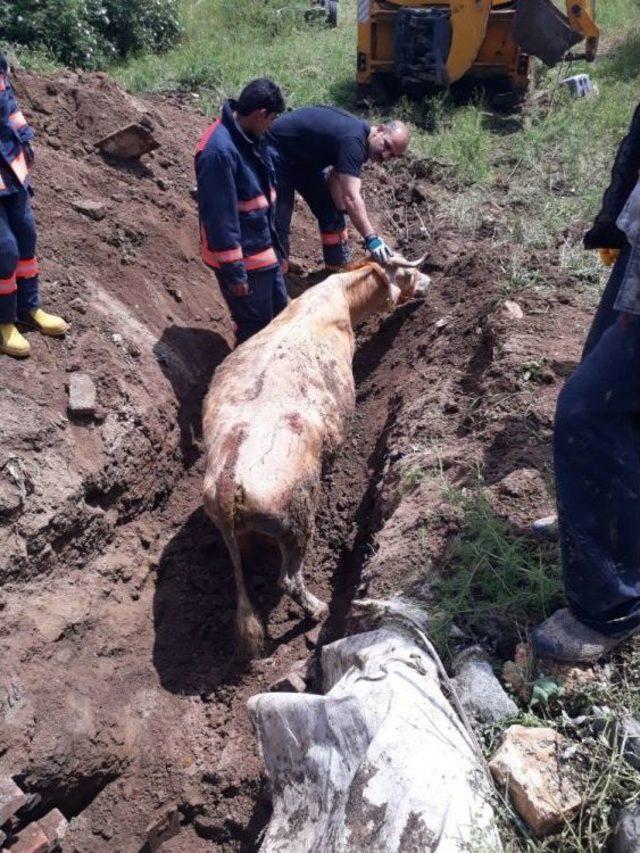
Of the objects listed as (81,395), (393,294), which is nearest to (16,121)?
(81,395)

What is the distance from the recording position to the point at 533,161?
912 centimetres

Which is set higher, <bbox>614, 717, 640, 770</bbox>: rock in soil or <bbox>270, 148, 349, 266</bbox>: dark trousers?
<bbox>270, 148, 349, 266</bbox>: dark trousers

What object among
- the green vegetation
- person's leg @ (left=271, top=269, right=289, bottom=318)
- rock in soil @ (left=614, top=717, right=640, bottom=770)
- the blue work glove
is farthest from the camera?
the green vegetation

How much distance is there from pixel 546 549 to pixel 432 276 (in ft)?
13.5

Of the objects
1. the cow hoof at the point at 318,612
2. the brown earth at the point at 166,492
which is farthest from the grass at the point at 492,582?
the cow hoof at the point at 318,612

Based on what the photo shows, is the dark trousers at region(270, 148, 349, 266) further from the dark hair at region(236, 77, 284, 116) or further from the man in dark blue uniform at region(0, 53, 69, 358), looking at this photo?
the man in dark blue uniform at region(0, 53, 69, 358)

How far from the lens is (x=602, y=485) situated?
2910mm

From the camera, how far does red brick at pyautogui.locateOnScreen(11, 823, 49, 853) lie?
11.1ft

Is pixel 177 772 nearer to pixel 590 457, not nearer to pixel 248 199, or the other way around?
pixel 590 457

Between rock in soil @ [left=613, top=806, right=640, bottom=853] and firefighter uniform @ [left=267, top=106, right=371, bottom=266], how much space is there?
5199 millimetres

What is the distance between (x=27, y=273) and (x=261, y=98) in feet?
6.84

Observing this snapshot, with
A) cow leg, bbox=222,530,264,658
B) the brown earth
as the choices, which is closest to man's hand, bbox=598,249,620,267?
the brown earth

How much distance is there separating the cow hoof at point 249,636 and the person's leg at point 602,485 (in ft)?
6.21

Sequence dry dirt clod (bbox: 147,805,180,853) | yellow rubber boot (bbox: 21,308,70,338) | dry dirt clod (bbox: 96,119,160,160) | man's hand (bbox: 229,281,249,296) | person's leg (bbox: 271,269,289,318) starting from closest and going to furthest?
dry dirt clod (bbox: 147,805,180,853), yellow rubber boot (bbox: 21,308,70,338), man's hand (bbox: 229,281,249,296), person's leg (bbox: 271,269,289,318), dry dirt clod (bbox: 96,119,160,160)
